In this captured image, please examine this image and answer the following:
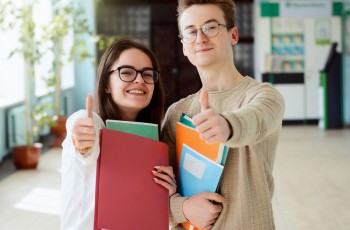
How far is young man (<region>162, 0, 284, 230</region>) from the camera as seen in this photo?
1.71 meters

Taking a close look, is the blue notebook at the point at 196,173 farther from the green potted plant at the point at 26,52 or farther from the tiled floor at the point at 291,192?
the green potted plant at the point at 26,52

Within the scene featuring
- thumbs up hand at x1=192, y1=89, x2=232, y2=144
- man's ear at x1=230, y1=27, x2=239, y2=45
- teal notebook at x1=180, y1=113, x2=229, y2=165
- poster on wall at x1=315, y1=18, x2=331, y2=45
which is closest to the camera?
thumbs up hand at x1=192, y1=89, x2=232, y2=144

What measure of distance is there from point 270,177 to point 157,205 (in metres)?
0.36

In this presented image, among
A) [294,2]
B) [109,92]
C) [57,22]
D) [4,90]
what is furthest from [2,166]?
[294,2]

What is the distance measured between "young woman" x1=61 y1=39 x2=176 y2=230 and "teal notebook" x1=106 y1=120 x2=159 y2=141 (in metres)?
0.05

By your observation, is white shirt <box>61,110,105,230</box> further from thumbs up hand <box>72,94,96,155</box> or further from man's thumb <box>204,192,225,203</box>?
man's thumb <box>204,192,225,203</box>

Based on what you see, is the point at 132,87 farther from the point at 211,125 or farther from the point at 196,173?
the point at 211,125

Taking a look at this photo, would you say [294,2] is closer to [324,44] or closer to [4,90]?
[324,44]

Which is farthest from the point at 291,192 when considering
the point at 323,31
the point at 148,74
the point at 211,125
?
the point at 323,31

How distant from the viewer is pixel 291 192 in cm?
674

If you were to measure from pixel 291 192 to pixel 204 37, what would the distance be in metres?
5.20

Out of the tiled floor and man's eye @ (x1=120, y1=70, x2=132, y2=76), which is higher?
man's eye @ (x1=120, y1=70, x2=132, y2=76)

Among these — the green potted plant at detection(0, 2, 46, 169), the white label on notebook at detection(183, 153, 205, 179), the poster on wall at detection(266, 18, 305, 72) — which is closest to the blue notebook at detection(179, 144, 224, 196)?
the white label on notebook at detection(183, 153, 205, 179)

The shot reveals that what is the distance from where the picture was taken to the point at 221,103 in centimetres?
182
